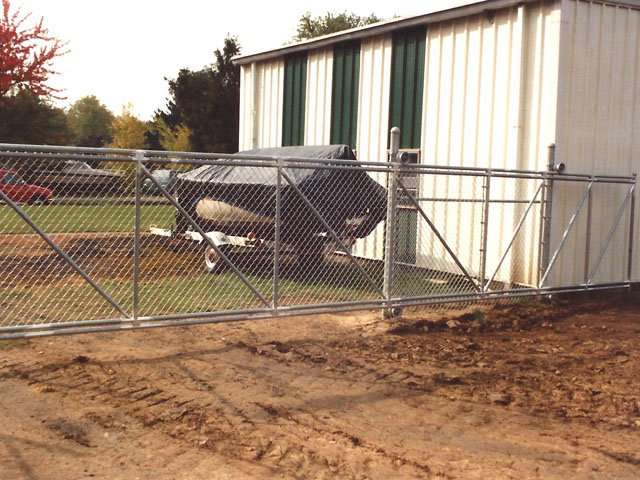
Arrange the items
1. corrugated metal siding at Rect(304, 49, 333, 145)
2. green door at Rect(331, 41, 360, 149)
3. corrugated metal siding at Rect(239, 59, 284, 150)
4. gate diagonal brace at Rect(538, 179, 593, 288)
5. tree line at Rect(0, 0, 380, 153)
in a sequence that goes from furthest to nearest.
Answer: tree line at Rect(0, 0, 380, 153), corrugated metal siding at Rect(239, 59, 284, 150), corrugated metal siding at Rect(304, 49, 333, 145), green door at Rect(331, 41, 360, 149), gate diagonal brace at Rect(538, 179, 593, 288)

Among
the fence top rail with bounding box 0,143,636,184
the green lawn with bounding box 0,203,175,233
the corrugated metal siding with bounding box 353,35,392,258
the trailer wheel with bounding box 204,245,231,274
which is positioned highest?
the corrugated metal siding with bounding box 353,35,392,258

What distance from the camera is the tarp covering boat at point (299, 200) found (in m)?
10.6

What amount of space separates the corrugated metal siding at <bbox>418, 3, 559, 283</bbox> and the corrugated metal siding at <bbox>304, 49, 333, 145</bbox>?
2842 mm

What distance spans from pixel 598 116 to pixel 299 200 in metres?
4.75

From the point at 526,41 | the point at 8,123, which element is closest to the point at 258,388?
the point at 526,41

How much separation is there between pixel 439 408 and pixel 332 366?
138 cm

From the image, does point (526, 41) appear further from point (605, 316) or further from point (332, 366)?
point (332, 366)

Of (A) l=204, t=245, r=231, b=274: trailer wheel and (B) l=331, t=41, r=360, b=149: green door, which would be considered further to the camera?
(B) l=331, t=41, r=360, b=149: green door

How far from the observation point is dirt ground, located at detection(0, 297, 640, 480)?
4500 millimetres

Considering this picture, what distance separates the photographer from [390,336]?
8016 millimetres

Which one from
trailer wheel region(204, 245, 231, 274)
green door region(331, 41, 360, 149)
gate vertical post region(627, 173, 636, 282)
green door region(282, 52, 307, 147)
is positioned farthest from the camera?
green door region(282, 52, 307, 147)

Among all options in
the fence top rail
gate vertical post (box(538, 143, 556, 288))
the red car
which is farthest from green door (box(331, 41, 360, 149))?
the red car

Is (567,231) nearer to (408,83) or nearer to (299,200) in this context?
(299,200)

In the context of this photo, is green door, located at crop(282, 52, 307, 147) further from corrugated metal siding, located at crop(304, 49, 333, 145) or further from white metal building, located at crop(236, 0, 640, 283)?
white metal building, located at crop(236, 0, 640, 283)
